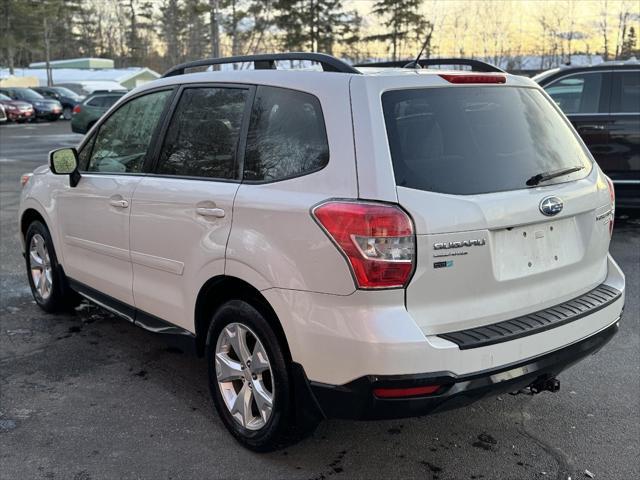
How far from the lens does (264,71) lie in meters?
→ 3.25

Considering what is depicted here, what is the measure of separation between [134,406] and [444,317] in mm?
1966

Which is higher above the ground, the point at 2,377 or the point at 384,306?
the point at 384,306

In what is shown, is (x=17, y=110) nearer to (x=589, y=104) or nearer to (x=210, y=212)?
(x=589, y=104)

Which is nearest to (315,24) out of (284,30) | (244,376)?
(284,30)

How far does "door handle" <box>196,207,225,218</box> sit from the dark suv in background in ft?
18.7

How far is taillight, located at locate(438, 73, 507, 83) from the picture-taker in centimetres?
299

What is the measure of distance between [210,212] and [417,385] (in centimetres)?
131

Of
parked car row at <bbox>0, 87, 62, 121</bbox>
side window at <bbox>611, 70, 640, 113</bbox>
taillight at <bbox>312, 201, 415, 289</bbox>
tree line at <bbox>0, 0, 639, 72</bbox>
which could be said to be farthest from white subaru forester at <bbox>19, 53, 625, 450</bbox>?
parked car row at <bbox>0, 87, 62, 121</bbox>

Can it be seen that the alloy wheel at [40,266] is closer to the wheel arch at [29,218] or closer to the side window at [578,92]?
the wheel arch at [29,218]

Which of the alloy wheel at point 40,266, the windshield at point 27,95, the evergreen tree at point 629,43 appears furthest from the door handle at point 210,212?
the windshield at point 27,95

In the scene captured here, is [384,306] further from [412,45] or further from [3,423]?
[412,45]

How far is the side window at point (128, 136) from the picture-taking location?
13.0 ft

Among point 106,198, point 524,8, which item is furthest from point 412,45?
point 106,198

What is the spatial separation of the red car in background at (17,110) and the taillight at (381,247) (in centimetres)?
3335
